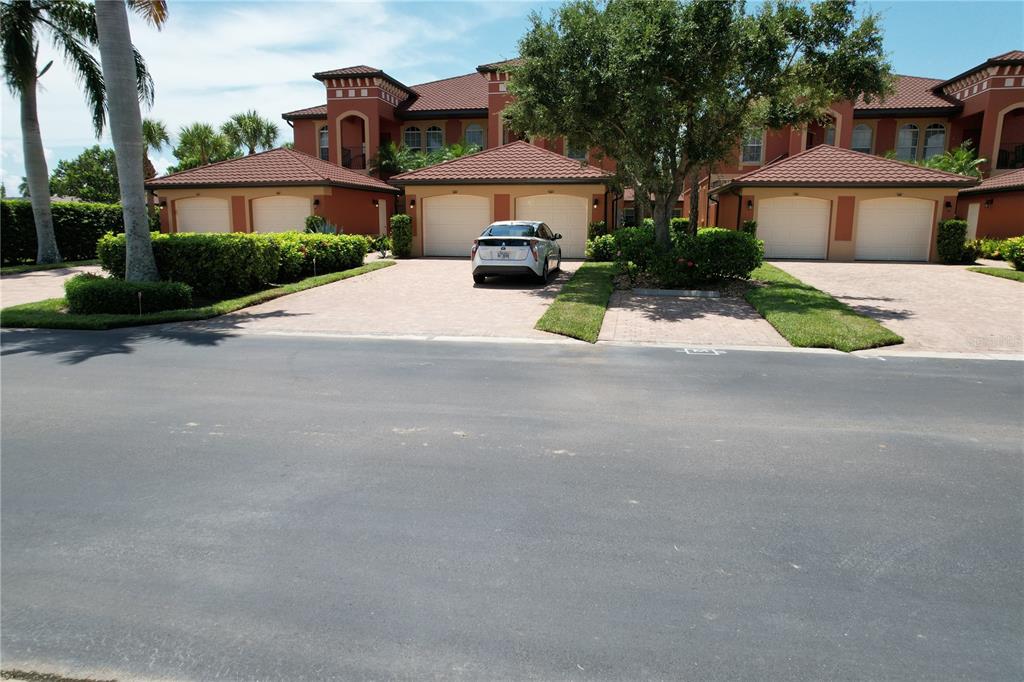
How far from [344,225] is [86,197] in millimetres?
35581

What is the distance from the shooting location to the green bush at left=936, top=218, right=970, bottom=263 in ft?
76.8

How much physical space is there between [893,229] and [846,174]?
2734 mm

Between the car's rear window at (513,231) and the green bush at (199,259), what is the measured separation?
236 inches

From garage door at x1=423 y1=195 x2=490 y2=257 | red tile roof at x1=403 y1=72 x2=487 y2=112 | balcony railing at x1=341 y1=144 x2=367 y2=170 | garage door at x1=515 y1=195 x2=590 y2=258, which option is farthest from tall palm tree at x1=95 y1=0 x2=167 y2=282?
red tile roof at x1=403 y1=72 x2=487 y2=112

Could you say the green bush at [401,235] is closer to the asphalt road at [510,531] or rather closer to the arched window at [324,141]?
the arched window at [324,141]

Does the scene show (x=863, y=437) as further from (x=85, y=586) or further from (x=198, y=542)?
(x=85, y=586)

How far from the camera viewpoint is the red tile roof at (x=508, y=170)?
24.7 meters

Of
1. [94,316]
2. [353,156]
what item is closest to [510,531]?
[94,316]

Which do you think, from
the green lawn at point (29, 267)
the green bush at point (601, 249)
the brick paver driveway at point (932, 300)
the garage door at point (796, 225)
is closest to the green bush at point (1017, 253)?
the brick paver driveway at point (932, 300)

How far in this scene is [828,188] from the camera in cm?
2450

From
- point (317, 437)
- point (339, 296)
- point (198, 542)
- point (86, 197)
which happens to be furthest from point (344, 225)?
point (86, 197)

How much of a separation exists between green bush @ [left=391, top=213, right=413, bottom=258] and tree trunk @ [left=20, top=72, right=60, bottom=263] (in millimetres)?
11661

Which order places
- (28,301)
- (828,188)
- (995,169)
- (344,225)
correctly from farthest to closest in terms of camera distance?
(995,169) → (344,225) → (828,188) → (28,301)

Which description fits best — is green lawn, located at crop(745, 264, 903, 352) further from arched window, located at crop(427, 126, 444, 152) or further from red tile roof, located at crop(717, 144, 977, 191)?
arched window, located at crop(427, 126, 444, 152)
